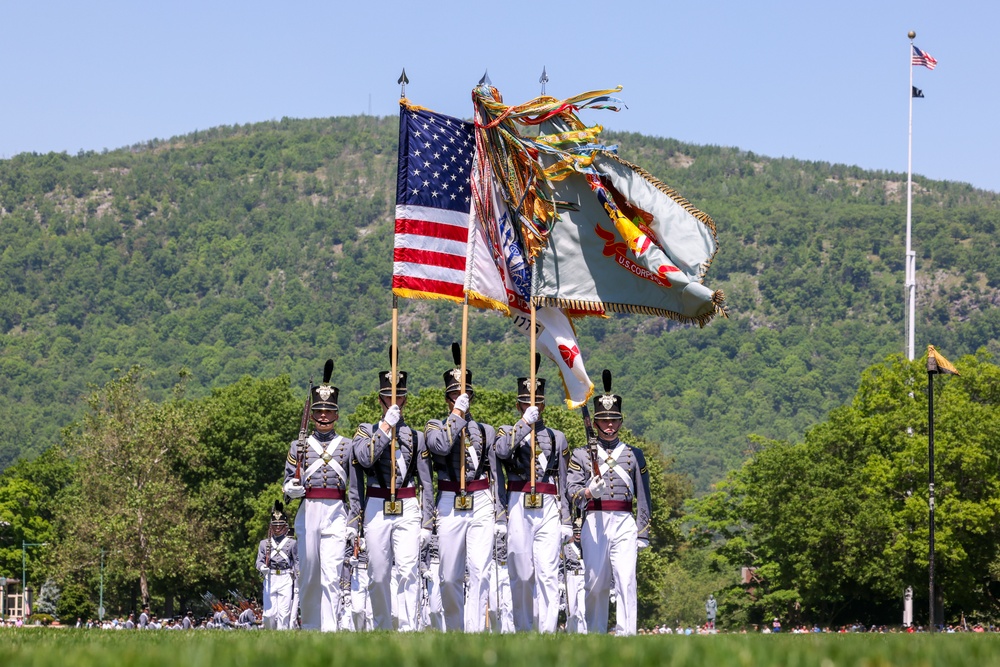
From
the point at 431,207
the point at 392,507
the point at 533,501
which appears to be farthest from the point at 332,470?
the point at 431,207

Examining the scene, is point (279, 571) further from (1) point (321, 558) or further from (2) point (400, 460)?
(2) point (400, 460)

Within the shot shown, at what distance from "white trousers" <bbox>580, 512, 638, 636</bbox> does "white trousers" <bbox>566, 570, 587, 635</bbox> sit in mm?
1947

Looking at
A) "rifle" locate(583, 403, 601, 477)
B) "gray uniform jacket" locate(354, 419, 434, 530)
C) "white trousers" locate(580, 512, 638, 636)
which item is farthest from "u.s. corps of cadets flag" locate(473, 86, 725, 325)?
"white trousers" locate(580, 512, 638, 636)

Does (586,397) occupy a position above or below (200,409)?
below

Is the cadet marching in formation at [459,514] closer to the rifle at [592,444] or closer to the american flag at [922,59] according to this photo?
the rifle at [592,444]

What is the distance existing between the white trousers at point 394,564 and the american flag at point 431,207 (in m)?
3.49

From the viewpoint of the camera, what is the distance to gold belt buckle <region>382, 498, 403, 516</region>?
69.3 feet

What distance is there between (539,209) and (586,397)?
271 cm

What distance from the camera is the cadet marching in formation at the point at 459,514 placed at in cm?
2114

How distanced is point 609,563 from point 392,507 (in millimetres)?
2626

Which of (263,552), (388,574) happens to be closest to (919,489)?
(263,552)

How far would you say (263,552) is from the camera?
106ft

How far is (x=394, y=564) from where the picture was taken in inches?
837

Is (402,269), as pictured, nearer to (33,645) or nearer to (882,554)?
(33,645)
